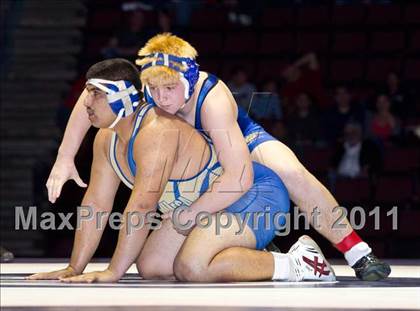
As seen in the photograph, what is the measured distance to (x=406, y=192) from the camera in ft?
28.0

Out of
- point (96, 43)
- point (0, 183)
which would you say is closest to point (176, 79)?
point (0, 183)

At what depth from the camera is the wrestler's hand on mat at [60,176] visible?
443 centimetres

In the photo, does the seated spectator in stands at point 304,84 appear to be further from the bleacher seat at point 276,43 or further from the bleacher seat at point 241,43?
the bleacher seat at point 241,43

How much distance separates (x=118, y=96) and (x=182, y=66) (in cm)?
29

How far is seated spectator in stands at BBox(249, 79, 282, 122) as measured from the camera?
29.2ft

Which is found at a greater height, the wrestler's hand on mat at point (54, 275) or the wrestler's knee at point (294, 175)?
the wrestler's knee at point (294, 175)

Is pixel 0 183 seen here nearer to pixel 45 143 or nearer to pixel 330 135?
pixel 45 143

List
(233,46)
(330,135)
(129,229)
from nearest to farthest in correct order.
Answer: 1. (129,229)
2. (330,135)
3. (233,46)

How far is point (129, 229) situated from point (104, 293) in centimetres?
47

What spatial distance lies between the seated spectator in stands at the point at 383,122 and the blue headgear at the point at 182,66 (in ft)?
16.0
